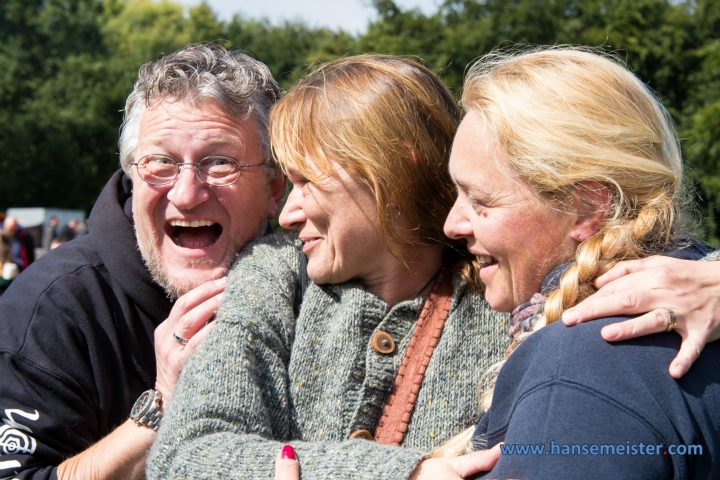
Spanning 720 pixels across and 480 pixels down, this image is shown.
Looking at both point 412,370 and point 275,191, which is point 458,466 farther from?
point 275,191

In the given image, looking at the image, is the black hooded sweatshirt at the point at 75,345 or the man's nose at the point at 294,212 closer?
the man's nose at the point at 294,212

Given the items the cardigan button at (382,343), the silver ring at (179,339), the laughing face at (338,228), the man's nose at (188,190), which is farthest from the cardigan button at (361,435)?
the man's nose at (188,190)

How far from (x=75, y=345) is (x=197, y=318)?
0.57 metres

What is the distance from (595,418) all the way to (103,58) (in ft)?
145

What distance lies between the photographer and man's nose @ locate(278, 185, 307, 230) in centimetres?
257

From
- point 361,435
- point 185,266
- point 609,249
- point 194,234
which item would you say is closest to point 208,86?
point 194,234

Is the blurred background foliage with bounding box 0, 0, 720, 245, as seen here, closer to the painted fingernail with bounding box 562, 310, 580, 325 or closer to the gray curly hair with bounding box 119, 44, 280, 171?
the painted fingernail with bounding box 562, 310, 580, 325

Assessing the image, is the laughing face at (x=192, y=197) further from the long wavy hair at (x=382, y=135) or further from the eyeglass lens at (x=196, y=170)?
the long wavy hair at (x=382, y=135)

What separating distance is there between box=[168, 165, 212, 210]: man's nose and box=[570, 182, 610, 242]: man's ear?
161 centimetres

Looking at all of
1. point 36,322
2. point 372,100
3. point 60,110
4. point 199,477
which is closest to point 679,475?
point 199,477

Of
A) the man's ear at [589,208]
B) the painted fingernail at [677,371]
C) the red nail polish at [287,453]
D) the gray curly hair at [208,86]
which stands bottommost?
the red nail polish at [287,453]

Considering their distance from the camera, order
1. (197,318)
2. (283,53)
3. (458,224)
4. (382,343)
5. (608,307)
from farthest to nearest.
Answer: (283,53) < (197,318) < (382,343) < (458,224) < (608,307)

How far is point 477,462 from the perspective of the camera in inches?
75.4

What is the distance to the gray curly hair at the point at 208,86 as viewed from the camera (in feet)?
10.2
